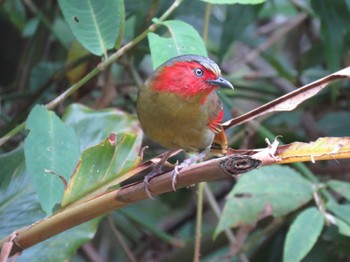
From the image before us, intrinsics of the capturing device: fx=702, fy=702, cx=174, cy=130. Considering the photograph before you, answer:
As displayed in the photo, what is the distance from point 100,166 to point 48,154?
0.49ft

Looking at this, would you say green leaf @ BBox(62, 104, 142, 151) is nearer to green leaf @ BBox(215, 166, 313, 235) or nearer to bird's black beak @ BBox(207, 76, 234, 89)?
bird's black beak @ BBox(207, 76, 234, 89)

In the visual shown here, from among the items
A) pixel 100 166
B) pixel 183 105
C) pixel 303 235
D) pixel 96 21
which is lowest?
pixel 303 235

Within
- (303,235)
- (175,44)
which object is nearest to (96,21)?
(175,44)

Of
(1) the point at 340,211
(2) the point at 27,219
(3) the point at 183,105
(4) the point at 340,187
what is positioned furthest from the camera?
(4) the point at 340,187

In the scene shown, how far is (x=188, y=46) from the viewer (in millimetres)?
1828

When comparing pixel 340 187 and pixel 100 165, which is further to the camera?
pixel 340 187

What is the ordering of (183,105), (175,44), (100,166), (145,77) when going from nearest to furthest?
(100,166)
(175,44)
(183,105)
(145,77)

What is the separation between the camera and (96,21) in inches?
73.5

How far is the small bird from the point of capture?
207cm

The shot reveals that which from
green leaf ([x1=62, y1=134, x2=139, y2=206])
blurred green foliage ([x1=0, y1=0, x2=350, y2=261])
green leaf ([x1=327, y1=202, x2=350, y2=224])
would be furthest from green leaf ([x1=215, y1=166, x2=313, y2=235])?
green leaf ([x1=62, y1=134, x2=139, y2=206])

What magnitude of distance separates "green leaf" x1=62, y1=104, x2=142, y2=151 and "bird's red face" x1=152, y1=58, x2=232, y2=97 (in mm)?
178

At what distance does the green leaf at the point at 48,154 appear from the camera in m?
1.60

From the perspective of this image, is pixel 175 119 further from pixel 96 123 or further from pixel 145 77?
pixel 145 77

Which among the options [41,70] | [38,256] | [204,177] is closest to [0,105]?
[41,70]
